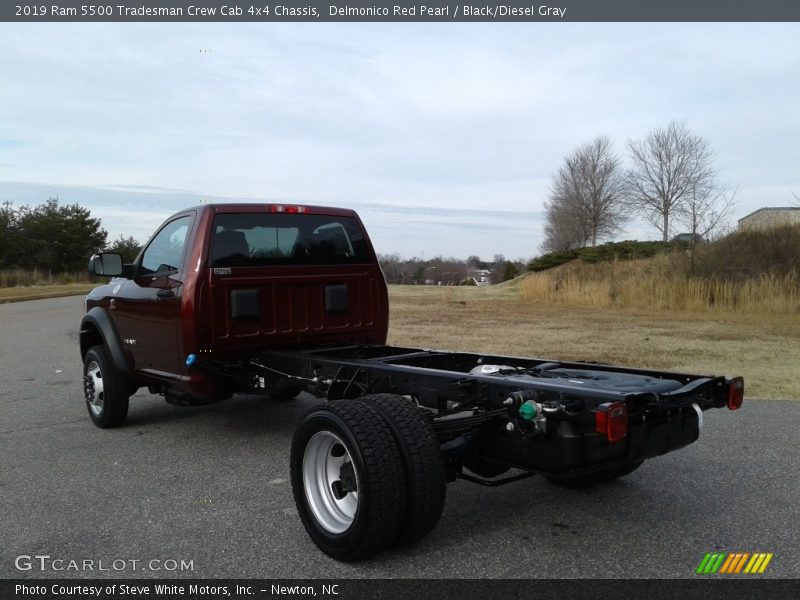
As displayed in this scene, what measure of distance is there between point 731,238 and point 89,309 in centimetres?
1966

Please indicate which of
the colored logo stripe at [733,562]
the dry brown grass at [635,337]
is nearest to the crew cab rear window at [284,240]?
the colored logo stripe at [733,562]

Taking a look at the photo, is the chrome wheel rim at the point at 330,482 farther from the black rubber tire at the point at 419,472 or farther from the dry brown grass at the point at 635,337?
the dry brown grass at the point at 635,337

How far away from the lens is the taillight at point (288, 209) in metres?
5.89

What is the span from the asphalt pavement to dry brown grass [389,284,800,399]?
11.0 ft

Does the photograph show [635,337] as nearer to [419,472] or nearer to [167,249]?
[167,249]

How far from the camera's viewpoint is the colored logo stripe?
11.4 feet

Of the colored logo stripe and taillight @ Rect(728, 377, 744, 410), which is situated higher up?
taillight @ Rect(728, 377, 744, 410)

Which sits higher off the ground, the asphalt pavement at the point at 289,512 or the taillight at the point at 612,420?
the taillight at the point at 612,420

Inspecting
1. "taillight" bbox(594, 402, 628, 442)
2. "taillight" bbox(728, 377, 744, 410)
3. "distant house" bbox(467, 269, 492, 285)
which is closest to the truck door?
"taillight" bbox(594, 402, 628, 442)

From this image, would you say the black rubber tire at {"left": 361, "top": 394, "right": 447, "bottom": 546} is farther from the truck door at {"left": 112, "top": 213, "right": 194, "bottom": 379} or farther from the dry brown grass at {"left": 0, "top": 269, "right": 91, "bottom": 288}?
the dry brown grass at {"left": 0, "top": 269, "right": 91, "bottom": 288}

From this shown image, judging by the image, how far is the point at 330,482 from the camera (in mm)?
3881

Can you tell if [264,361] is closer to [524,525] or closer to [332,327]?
[332,327]

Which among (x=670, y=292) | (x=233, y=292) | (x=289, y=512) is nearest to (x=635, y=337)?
(x=670, y=292)
